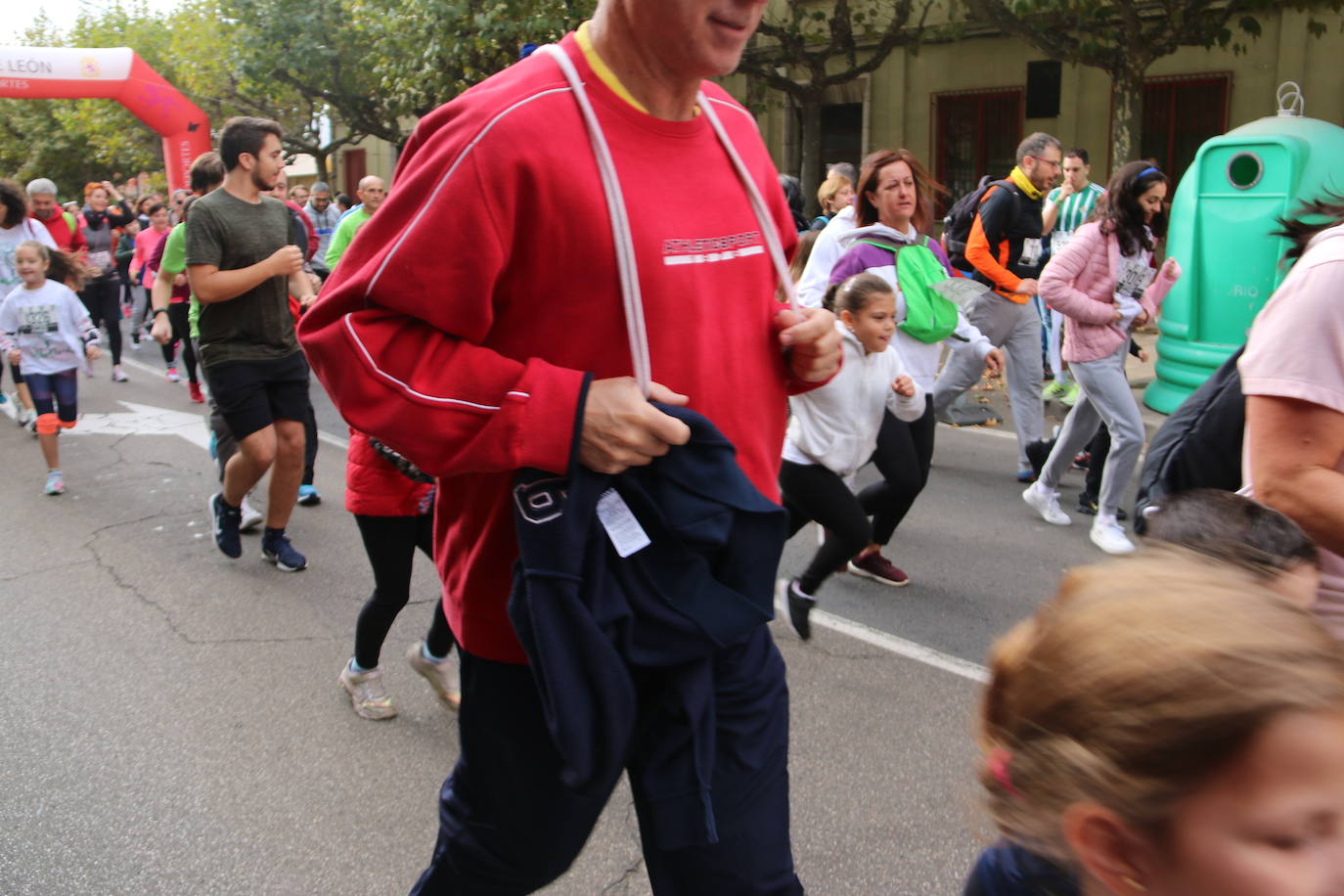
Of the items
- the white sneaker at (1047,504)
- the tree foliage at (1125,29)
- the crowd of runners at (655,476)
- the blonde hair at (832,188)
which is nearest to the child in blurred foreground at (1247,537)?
the crowd of runners at (655,476)

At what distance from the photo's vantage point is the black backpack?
7.98 m

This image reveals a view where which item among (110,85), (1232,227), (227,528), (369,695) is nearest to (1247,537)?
(369,695)

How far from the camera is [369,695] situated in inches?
158

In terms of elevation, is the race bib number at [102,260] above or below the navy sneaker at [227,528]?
above

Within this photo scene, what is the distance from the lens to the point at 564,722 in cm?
166

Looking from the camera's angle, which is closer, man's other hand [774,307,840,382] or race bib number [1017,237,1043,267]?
man's other hand [774,307,840,382]

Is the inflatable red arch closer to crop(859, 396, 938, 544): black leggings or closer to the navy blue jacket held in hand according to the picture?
crop(859, 396, 938, 544): black leggings

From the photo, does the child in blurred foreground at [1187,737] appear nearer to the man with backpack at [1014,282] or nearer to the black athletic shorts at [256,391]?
the black athletic shorts at [256,391]

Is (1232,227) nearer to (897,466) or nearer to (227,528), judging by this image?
(897,466)

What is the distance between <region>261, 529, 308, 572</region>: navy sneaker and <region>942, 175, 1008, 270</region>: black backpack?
4658 millimetres

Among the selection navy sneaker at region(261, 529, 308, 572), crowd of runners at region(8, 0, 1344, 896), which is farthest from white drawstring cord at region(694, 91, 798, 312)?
navy sneaker at region(261, 529, 308, 572)

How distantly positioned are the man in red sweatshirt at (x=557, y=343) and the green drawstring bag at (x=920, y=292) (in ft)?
12.2

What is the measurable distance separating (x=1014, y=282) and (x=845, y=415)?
301 centimetres

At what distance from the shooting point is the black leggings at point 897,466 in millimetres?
5055
